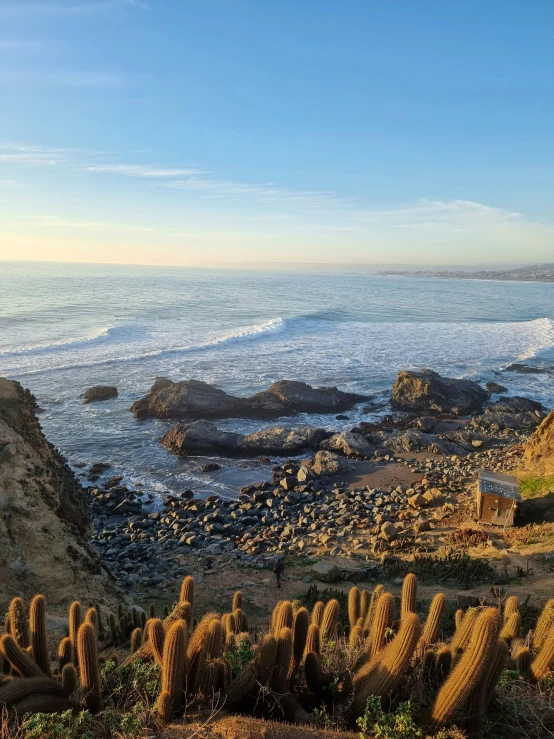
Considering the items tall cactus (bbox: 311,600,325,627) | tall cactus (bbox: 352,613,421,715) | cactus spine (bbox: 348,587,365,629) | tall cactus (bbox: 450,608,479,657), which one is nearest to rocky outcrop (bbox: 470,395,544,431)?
cactus spine (bbox: 348,587,365,629)

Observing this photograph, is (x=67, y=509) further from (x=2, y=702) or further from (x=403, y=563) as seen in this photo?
(x=403, y=563)

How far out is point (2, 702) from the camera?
4.87 metres

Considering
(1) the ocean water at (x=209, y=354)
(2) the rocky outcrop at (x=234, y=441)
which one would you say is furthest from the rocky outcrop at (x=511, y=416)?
(2) the rocky outcrop at (x=234, y=441)

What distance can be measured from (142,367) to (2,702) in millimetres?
34359

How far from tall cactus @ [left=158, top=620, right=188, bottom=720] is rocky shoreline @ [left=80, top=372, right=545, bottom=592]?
28.6 ft

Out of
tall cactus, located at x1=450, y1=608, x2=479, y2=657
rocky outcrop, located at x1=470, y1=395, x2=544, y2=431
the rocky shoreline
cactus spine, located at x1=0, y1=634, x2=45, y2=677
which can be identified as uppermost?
tall cactus, located at x1=450, y1=608, x2=479, y2=657

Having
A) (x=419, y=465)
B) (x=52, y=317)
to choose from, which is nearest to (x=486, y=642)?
(x=419, y=465)

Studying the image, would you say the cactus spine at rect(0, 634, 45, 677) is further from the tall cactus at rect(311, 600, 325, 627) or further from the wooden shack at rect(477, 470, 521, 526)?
the wooden shack at rect(477, 470, 521, 526)

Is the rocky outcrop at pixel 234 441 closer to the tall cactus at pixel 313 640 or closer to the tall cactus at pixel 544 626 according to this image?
the tall cactus at pixel 544 626

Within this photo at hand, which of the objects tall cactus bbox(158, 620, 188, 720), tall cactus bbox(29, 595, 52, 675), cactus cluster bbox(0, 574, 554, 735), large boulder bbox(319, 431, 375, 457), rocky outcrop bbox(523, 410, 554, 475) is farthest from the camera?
large boulder bbox(319, 431, 375, 457)

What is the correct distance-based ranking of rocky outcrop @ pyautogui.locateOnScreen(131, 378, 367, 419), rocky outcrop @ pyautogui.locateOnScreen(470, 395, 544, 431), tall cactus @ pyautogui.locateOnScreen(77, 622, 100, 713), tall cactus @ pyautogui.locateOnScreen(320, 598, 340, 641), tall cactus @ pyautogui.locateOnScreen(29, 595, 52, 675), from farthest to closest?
rocky outcrop @ pyautogui.locateOnScreen(131, 378, 367, 419) → rocky outcrop @ pyautogui.locateOnScreen(470, 395, 544, 431) → tall cactus @ pyautogui.locateOnScreen(320, 598, 340, 641) → tall cactus @ pyautogui.locateOnScreen(29, 595, 52, 675) → tall cactus @ pyautogui.locateOnScreen(77, 622, 100, 713)

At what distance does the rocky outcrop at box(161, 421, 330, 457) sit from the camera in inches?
944

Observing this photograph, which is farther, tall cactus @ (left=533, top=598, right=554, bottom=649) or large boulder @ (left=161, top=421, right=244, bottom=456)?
large boulder @ (left=161, top=421, right=244, bottom=456)

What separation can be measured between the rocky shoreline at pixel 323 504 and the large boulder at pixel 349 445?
0.18 ft
